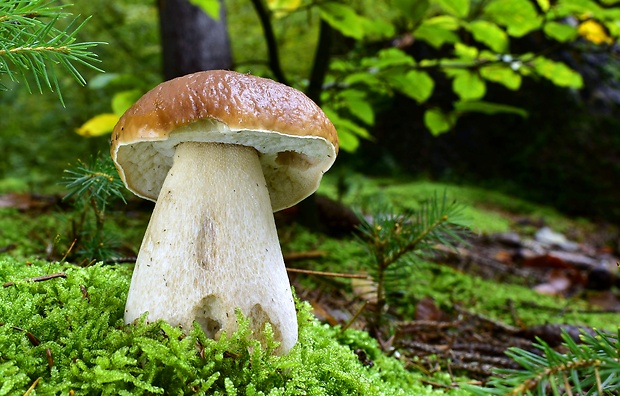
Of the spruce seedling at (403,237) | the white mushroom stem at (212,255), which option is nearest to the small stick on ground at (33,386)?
the white mushroom stem at (212,255)

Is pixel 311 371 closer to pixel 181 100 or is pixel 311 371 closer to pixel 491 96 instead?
pixel 181 100

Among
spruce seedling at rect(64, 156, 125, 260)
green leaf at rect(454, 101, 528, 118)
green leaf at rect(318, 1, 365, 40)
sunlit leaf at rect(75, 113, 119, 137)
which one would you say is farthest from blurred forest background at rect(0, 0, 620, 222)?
spruce seedling at rect(64, 156, 125, 260)

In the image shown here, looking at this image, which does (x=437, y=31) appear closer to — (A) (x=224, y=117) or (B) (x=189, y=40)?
(A) (x=224, y=117)

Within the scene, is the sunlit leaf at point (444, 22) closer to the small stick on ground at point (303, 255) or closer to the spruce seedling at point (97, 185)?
the small stick on ground at point (303, 255)

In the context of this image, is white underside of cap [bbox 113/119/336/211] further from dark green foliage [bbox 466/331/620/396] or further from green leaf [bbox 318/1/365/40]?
green leaf [bbox 318/1/365/40]

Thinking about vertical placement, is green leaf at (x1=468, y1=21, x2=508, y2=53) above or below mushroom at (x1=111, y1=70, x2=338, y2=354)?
above

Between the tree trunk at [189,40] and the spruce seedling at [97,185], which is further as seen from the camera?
the tree trunk at [189,40]
